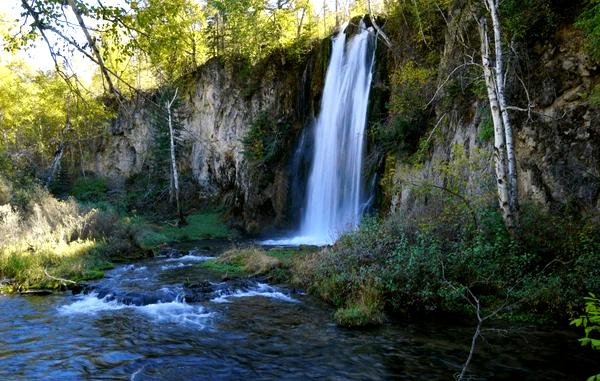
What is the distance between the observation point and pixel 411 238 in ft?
38.1

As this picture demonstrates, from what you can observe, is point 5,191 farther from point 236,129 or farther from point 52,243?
point 236,129

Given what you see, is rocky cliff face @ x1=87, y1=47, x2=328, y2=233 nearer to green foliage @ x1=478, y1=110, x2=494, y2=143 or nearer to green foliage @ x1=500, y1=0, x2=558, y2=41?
green foliage @ x1=478, y1=110, x2=494, y2=143

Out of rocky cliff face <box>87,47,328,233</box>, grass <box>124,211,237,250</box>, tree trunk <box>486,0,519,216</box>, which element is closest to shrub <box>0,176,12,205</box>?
grass <box>124,211,237,250</box>

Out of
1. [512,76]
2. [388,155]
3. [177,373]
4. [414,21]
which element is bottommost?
[177,373]

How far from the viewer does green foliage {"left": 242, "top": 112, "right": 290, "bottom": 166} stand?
2822cm

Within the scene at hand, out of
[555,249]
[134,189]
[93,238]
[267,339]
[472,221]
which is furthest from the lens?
[134,189]

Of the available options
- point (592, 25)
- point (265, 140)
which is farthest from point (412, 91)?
point (265, 140)

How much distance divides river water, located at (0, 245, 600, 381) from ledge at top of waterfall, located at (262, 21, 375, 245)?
34.5 feet

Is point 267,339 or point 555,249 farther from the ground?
point 555,249

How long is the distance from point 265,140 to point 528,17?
A: 18515mm

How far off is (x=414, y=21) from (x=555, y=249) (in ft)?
40.3

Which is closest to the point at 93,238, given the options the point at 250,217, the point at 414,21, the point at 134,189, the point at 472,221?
the point at 250,217

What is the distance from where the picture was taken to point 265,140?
29141 millimetres

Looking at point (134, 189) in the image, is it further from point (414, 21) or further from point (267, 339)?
point (267, 339)
